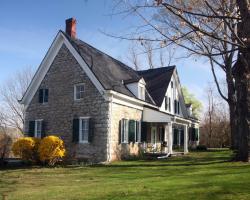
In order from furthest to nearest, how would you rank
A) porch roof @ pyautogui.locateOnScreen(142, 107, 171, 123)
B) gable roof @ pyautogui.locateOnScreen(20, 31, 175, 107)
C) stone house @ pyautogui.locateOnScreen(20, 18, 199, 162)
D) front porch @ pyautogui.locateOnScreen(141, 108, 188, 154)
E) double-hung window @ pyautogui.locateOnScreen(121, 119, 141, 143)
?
front porch @ pyautogui.locateOnScreen(141, 108, 188, 154)
porch roof @ pyautogui.locateOnScreen(142, 107, 171, 123)
double-hung window @ pyautogui.locateOnScreen(121, 119, 141, 143)
gable roof @ pyautogui.locateOnScreen(20, 31, 175, 107)
stone house @ pyautogui.locateOnScreen(20, 18, 199, 162)

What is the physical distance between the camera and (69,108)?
2220 cm

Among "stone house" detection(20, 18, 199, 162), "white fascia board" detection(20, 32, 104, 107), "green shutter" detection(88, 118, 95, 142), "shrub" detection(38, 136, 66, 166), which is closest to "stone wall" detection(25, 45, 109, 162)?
"stone house" detection(20, 18, 199, 162)

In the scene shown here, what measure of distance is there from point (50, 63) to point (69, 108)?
347 cm

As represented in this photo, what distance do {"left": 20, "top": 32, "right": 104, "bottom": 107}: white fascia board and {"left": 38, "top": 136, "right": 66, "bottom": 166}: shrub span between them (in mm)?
3803

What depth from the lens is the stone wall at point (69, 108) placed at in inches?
808

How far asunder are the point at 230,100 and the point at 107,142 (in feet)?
38.4

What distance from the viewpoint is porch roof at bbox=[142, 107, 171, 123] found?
23.4 m

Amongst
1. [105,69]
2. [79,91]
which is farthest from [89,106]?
[105,69]

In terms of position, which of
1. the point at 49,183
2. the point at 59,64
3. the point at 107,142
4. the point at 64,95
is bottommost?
the point at 49,183

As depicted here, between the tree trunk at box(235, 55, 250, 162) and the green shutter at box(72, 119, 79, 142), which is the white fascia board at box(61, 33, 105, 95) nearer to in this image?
the green shutter at box(72, 119, 79, 142)

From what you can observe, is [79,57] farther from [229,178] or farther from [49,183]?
[229,178]

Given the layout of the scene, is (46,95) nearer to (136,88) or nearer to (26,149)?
(26,149)

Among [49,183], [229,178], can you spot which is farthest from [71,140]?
[229,178]

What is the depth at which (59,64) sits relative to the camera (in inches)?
909
